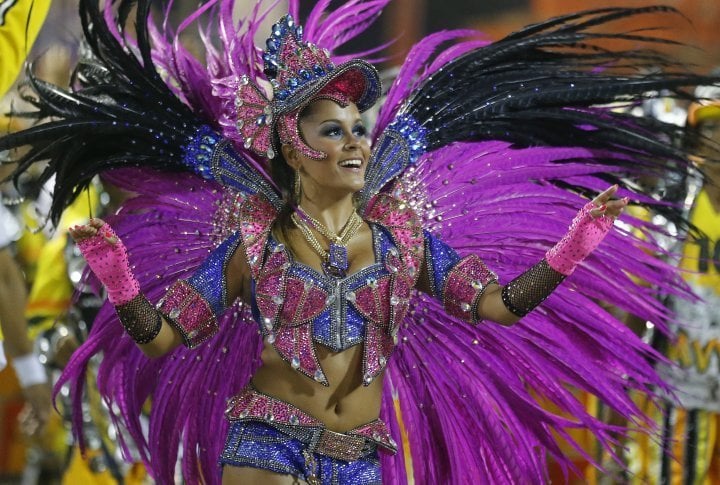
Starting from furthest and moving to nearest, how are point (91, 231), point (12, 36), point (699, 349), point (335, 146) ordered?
point (699, 349) → point (12, 36) → point (335, 146) → point (91, 231)

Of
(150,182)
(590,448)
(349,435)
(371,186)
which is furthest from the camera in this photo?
(590,448)

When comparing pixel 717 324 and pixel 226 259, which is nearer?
pixel 226 259

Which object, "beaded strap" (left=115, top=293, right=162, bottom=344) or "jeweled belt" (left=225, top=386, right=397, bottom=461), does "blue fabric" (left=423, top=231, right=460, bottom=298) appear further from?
"beaded strap" (left=115, top=293, right=162, bottom=344)

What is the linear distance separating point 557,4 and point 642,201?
13.3 ft

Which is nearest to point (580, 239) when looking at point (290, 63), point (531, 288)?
point (531, 288)

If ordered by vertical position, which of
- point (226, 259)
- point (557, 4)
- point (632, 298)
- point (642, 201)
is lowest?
point (226, 259)

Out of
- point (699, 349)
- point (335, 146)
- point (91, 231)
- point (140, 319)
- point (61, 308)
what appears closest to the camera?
point (91, 231)

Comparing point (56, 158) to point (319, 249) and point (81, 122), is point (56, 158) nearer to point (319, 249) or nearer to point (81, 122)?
point (81, 122)

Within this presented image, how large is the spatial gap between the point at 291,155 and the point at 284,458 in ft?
2.68

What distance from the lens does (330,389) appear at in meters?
3.49

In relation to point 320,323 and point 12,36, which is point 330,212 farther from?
point 12,36

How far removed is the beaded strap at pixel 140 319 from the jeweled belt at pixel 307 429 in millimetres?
320

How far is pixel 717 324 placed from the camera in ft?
17.0

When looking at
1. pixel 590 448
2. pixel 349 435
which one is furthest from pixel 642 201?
pixel 590 448
